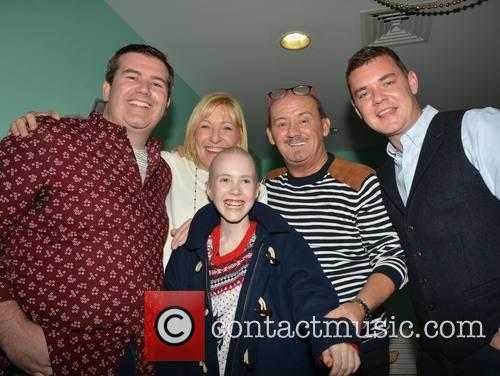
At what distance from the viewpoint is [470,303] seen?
167cm

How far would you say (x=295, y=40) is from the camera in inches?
142

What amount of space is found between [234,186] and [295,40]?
7.70 feet

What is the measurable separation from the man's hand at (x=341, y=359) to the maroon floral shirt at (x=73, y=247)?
78cm

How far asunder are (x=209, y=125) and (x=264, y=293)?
4.21 feet

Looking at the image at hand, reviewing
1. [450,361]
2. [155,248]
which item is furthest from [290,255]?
[450,361]

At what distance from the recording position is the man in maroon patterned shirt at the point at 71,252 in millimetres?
1428

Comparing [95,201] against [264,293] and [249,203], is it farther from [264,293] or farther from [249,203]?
[264,293]

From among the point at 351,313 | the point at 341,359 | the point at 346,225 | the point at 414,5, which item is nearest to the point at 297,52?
the point at 414,5

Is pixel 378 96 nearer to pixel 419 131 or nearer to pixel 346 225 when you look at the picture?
pixel 419 131

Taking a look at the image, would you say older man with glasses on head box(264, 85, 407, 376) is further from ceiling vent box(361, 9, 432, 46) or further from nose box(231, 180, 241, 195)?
ceiling vent box(361, 9, 432, 46)

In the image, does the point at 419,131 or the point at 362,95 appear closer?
the point at 419,131

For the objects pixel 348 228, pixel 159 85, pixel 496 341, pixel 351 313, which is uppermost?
pixel 159 85

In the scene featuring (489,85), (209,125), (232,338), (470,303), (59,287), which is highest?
(489,85)

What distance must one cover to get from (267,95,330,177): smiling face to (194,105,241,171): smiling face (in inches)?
10.7
